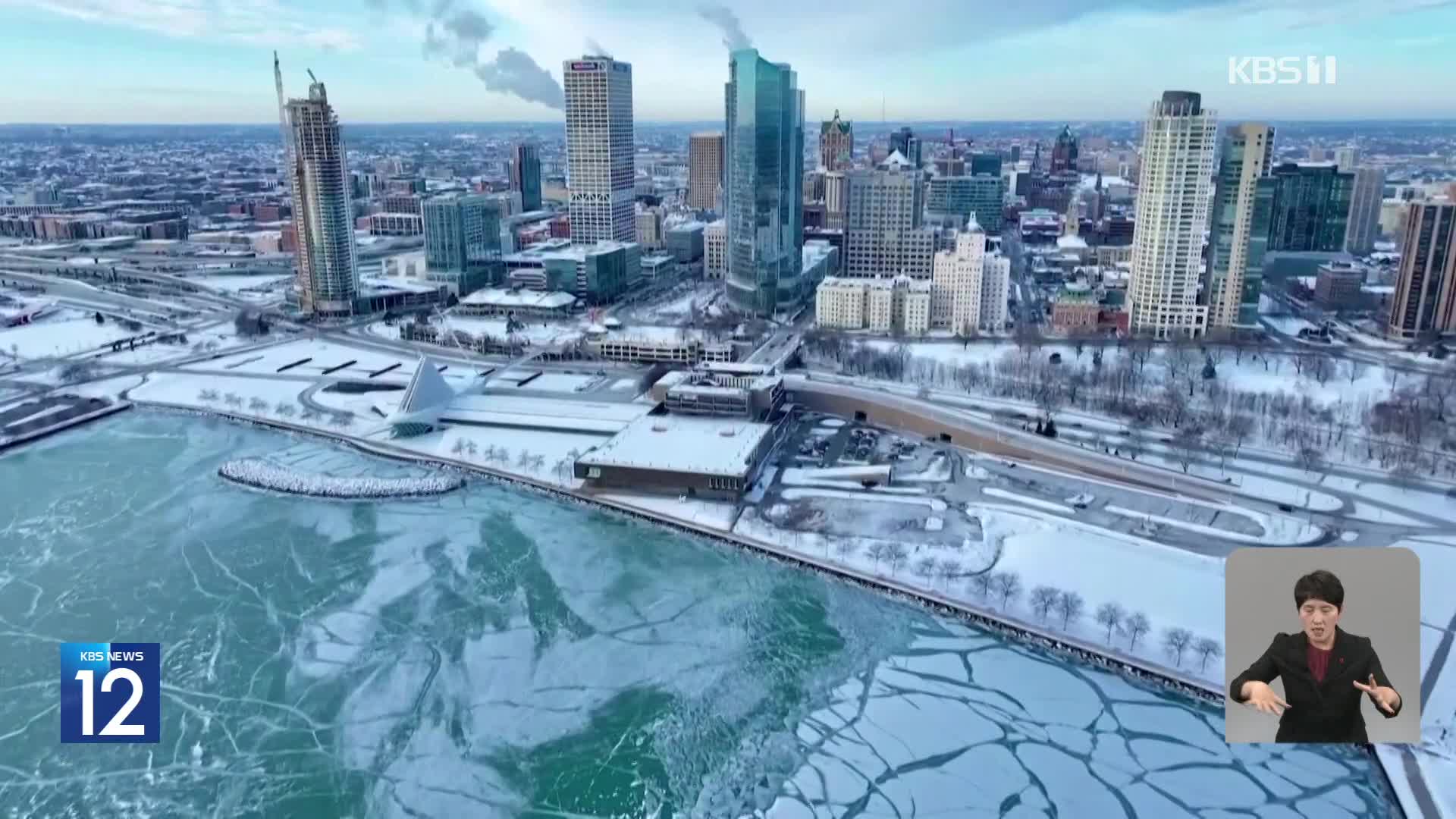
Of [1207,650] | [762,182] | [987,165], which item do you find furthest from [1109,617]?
[987,165]

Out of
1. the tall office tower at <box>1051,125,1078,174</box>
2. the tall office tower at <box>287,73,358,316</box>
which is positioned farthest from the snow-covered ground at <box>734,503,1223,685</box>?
the tall office tower at <box>1051,125,1078,174</box>

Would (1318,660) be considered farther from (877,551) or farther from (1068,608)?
(877,551)

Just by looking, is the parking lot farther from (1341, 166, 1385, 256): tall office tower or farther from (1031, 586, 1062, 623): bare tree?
(1341, 166, 1385, 256): tall office tower

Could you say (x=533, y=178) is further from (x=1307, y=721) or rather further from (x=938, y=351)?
(x=1307, y=721)

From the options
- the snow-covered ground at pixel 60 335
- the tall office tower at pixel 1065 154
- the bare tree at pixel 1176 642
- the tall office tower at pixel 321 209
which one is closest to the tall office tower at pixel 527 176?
the tall office tower at pixel 321 209

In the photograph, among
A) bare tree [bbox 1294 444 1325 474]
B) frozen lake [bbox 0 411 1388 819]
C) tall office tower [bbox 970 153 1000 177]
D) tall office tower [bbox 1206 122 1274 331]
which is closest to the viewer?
frozen lake [bbox 0 411 1388 819]

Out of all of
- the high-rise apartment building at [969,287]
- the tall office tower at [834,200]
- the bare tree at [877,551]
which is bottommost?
the bare tree at [877,551]

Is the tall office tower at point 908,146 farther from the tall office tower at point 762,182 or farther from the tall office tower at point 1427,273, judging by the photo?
the tall office tower at point 1427,273
